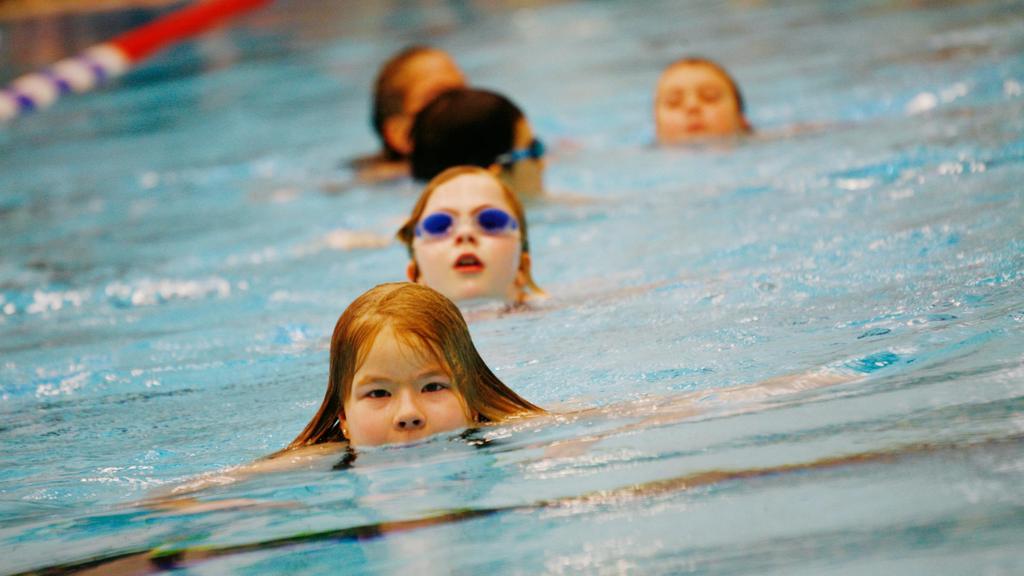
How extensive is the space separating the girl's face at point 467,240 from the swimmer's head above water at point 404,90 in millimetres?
2761

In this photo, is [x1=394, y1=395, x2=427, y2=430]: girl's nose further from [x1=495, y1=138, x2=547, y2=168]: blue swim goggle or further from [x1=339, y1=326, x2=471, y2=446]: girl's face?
[x1=495, y1=138, x2=547, y2=168]: blue swim goggle

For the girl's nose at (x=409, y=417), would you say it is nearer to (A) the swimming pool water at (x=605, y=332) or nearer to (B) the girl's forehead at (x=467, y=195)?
(A) the swimming pool water at (x=605, y=332)

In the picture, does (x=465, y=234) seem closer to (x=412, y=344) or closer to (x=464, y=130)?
(x=412, y=344)

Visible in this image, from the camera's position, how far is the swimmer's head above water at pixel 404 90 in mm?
6770

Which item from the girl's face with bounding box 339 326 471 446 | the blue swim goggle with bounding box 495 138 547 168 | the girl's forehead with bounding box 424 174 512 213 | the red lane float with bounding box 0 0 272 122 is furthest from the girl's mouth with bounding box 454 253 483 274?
the red lane float with bounding box 0 0 272 122

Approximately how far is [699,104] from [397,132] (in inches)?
55.7

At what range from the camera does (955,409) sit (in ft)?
8.46

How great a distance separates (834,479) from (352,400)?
3.06 ft

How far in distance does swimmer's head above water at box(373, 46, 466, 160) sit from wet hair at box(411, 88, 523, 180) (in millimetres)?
952

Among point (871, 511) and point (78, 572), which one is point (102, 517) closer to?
point (78, 572)

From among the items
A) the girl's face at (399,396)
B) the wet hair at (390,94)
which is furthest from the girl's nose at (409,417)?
the wet hair at (390,94)

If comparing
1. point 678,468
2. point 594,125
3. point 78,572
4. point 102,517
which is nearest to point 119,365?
point 102,517

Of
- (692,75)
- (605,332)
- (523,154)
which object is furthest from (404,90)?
(605,332)

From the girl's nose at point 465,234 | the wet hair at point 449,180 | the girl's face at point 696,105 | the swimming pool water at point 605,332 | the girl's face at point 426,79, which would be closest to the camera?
the swimming pool water at point 605,332
